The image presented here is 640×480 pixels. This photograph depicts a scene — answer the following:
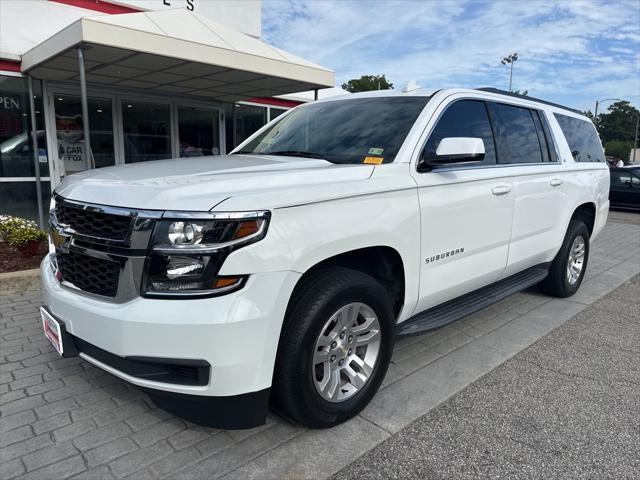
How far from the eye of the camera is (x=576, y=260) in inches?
214

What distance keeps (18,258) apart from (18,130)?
3455 millimetres

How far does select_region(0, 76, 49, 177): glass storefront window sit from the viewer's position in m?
7.95

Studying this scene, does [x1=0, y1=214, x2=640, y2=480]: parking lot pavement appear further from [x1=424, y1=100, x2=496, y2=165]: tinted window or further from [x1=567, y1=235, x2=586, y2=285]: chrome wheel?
[x1=424, y1=100, x2=496, y2=165]: tinted window

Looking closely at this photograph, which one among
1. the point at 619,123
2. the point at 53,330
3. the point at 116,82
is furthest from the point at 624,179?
the point at 619,123

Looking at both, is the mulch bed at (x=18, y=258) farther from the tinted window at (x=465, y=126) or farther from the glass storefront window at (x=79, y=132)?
the tinted window at (x=465, y=126)

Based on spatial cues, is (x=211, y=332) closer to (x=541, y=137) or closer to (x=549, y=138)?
(x=541, y=137)

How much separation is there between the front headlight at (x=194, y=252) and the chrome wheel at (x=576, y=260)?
→ 166 inches

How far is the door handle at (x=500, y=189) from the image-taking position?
12.0 ft

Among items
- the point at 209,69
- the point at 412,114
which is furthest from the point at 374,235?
the point at 209,69

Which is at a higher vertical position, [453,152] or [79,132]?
[79,132]

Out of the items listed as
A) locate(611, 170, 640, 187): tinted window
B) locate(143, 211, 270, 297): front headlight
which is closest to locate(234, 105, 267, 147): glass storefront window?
locate(143, 211, 270, 297): front headlight

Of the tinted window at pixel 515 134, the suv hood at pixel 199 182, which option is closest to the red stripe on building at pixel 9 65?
the suv hood at pixel 199 182

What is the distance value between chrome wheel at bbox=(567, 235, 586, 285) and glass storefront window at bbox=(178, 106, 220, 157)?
7950 millimetres

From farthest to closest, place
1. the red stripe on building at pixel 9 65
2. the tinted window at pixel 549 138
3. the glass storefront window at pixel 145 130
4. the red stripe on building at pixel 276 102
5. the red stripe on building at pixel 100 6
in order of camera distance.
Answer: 1. the red stripe on building at pixel 276 102
2. the glass storefront window at pixel 145 130
3. the red stripe on building at pixel 100 6
4. the red stripe on building at pixel 9 65
5. the tinted window at pixel 549 138
